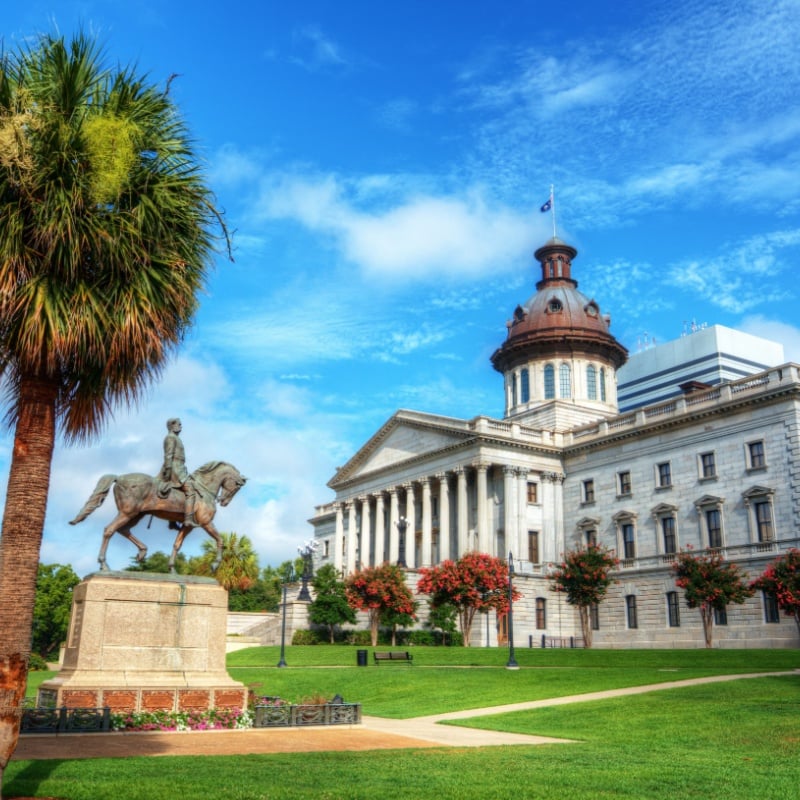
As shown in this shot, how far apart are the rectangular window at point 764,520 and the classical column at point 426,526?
28.3 meters

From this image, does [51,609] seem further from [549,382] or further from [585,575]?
[549,382]

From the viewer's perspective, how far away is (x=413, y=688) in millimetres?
30219

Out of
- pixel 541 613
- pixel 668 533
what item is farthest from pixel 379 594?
pixel 668 533

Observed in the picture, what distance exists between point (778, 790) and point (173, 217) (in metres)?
11.2

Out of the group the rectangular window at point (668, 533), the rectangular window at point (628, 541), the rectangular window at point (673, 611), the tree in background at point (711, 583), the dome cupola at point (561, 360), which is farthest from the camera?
the dome cupola at point (561, 360)

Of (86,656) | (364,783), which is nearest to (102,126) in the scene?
(364,783)

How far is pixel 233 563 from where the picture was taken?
8306cm

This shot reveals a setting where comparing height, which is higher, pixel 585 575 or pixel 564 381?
pixel 564 381

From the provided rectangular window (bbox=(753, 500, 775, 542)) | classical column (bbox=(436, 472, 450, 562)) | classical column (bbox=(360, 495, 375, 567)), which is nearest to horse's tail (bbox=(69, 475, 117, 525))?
rectangular window (bbox=(753, 500, 775, 542))

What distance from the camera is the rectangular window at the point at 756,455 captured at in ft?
184

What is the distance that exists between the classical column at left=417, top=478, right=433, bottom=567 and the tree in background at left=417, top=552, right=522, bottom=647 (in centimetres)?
1640

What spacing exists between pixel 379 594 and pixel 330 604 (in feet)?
14.4

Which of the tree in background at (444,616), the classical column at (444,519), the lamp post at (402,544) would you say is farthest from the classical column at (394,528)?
the tree in background at (444,616)

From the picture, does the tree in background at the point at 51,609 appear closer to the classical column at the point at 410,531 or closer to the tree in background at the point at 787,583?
the classical column at the point at 410,531
